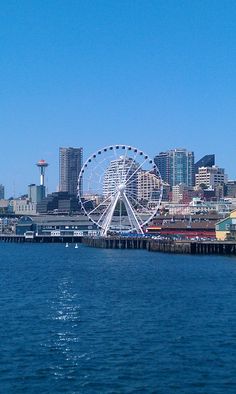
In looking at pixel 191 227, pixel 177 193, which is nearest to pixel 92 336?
pixel 191 227

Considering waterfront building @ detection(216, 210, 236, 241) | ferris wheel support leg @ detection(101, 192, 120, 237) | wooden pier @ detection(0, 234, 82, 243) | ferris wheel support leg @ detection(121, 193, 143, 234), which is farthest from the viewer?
wooden pier @ detection(0, 234, 82, 243)

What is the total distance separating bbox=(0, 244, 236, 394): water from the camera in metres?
16.7

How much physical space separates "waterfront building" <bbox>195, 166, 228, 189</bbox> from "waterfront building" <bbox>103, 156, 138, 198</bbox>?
363 feet

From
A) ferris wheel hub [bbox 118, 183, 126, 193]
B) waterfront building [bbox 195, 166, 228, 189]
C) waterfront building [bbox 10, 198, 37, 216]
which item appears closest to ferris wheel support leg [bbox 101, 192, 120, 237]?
ferris wheel hub [bbox 118, 183, 126, 193]

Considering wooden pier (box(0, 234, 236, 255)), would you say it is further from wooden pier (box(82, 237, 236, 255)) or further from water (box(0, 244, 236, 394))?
water (box(0, 244, 236, 394))

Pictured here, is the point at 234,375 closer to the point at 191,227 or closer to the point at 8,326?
the point at 8,326

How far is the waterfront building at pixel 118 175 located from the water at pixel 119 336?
3569cm

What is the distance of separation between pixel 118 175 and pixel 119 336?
51601mm

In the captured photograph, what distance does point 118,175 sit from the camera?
238 feet

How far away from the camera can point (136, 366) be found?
17.8 metres

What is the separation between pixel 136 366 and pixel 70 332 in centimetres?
448

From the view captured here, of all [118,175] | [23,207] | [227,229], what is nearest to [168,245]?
[227,229]

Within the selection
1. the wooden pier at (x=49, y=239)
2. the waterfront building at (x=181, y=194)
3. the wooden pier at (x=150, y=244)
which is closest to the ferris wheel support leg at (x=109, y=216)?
the wooden pier at (x=150, y=244)

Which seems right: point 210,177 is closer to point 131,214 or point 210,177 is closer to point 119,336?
point 131,214
